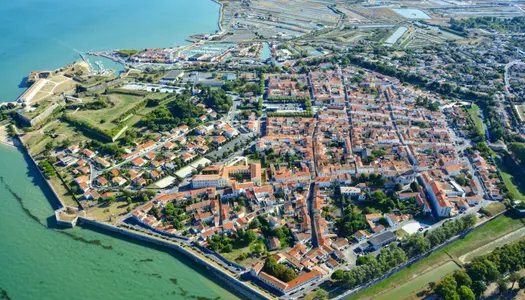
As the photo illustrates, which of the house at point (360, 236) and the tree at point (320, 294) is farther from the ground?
the house at point (360, 236)

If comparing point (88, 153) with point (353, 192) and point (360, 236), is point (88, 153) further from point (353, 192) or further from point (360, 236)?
point (360, 236)

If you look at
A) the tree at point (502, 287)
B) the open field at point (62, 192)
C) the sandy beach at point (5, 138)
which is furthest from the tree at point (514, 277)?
the sandy beach at point (5, 138)

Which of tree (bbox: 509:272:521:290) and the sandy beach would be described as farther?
the sandy beach

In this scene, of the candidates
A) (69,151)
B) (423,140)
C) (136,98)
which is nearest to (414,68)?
(423,140)

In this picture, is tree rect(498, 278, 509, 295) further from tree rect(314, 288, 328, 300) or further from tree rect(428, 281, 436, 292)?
tree rect(314, 288, 328, 300)

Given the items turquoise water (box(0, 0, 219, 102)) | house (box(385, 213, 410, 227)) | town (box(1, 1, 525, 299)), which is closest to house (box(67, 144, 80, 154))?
town (box(1, 1, 525, 299))

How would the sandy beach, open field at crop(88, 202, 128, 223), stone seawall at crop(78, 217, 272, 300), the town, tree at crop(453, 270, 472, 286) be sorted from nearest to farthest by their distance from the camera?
tree at crop(453, 270, 472, 286), stone seawall at crop(78, 217, 272, 300), the town, open field at crop(88, 202, 128, 223), the sandy beach

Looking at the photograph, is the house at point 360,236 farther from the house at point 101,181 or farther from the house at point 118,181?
the house at point 101,181
